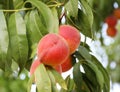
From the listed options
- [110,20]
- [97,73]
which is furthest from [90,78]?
[110,20]

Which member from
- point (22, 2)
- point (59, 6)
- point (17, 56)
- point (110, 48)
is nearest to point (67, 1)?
point (59, 6)

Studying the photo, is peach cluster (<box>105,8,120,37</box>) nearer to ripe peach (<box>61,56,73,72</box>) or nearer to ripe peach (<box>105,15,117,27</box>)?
ripe peach (<box>105,15,117,27</box>)

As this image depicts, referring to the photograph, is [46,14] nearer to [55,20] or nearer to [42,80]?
[55,20]

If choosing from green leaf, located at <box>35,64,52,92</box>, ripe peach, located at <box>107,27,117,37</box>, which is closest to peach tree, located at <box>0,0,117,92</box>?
green leaf, located at <box>35,64,52,92</box>

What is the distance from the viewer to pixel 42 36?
1.26 metres

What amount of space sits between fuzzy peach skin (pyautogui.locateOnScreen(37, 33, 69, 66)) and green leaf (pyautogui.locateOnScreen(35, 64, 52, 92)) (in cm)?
3

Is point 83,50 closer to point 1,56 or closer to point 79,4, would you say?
point 79,4

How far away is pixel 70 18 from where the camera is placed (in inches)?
54.8

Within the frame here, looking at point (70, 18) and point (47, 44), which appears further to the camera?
point (70, 18)

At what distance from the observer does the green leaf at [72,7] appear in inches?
51.8

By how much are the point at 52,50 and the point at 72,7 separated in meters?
0.23

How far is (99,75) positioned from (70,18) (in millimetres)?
201

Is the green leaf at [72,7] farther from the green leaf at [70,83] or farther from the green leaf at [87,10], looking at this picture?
the green leaf at [70,83]

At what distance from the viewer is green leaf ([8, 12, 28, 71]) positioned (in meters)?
1.25
